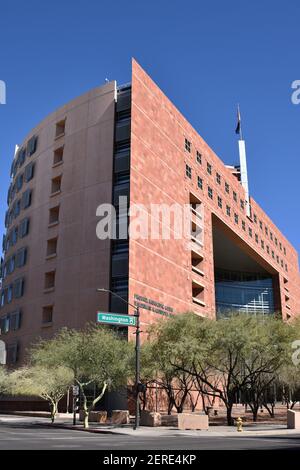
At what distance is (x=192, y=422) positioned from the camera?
105 ft

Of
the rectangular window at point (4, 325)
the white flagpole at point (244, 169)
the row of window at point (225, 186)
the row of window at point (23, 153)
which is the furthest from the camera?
the white flagpole at point (244, 169)

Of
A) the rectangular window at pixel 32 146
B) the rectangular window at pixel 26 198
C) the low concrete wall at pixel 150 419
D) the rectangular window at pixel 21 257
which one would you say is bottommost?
the low concrete wall at pixel 150 419

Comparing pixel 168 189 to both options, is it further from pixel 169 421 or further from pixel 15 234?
pixel 169 421

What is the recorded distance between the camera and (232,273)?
99.6 m

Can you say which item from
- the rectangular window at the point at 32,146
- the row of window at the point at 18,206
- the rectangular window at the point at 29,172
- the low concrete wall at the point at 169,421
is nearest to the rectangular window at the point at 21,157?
the rectangular window at the point at 32,146

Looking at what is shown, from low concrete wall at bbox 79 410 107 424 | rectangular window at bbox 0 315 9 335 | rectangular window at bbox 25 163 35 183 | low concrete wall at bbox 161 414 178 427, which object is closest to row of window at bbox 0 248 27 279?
rectangular window at bbox 0 315 9 335

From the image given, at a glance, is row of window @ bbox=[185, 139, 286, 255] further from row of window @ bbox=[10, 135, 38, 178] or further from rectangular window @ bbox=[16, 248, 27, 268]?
rectangular window @ bbox=[16, 248, 27, 268]

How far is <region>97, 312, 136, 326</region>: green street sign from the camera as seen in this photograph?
30062 mm

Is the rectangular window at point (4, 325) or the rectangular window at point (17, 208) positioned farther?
the rectangular window at point (17, 208)

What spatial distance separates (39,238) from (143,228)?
16.3m

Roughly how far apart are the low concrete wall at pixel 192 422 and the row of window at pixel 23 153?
4833 cm

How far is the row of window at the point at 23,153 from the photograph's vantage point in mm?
70725

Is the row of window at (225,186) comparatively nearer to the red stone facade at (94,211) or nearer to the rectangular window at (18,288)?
the red stone facade at (94,211)

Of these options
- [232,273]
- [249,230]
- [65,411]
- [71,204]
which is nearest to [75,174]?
[71,204]
